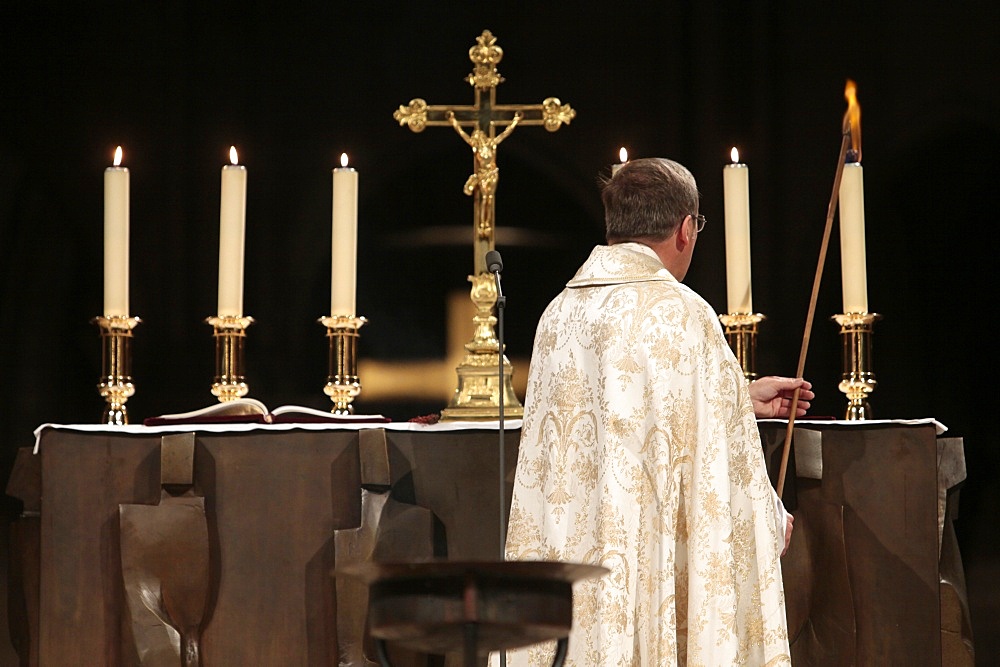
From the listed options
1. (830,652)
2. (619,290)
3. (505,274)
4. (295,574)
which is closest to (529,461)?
(619,290)

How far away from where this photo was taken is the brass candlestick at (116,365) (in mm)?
4164

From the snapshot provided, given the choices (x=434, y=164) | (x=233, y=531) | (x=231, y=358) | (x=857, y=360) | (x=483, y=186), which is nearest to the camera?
(x=233, y=531)

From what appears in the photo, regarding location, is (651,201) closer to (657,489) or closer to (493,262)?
(493,262)

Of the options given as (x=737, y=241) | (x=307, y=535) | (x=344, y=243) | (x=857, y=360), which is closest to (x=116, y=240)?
(x=344, y=243)

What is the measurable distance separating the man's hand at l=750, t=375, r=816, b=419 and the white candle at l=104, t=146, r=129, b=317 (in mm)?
1921

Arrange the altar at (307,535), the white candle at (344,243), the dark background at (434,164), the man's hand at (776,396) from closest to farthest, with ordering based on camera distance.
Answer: the man's hand at (776,396) → the altar at (307,535) → the white candle at (344,243) → the dark background at (434,164)

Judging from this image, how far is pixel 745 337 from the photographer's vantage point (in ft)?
13.7

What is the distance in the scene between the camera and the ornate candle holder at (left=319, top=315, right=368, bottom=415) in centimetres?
419

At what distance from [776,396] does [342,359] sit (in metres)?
1.38

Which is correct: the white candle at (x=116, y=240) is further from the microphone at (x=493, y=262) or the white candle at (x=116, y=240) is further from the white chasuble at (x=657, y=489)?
the white chasuble at (x=657, y=489)

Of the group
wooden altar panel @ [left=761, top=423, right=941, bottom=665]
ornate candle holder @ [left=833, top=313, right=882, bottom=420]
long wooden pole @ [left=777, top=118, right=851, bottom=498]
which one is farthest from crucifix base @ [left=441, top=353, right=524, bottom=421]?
ornate candle holder @ [left=833, top=313, right=882, bottom=420]

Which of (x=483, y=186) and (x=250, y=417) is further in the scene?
(x=483, y=186)

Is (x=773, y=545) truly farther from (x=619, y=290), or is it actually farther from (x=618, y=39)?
(x=618, y=39)

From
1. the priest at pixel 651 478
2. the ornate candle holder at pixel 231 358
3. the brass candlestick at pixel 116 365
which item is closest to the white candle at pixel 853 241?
the priest at pixel 651 478
